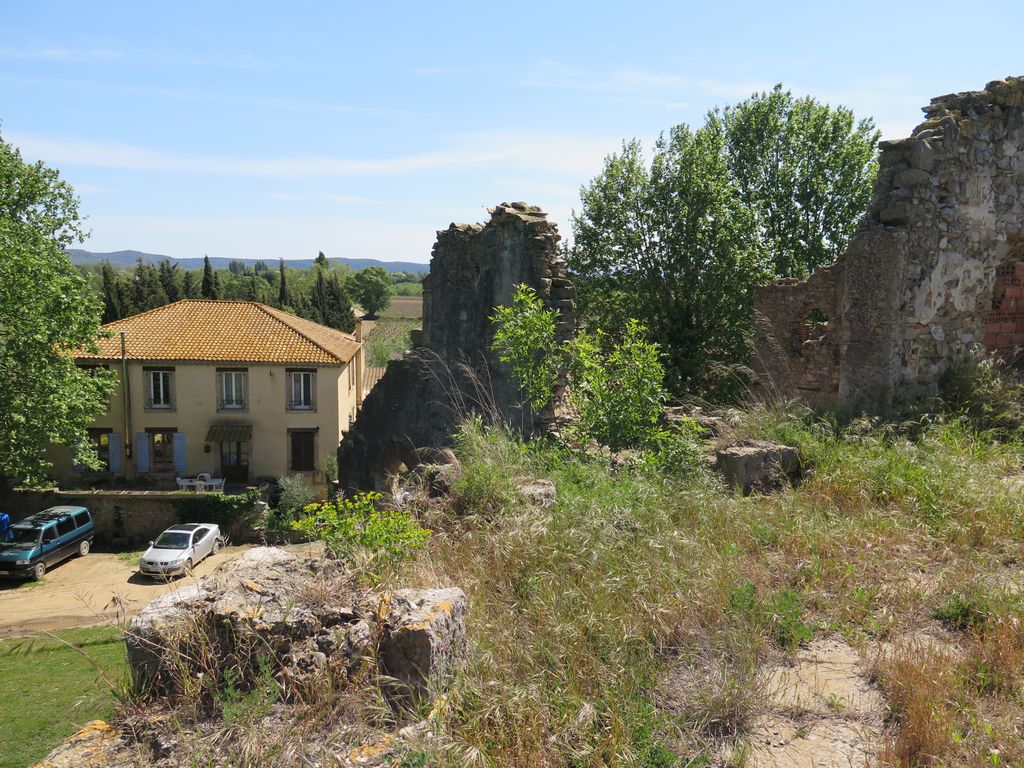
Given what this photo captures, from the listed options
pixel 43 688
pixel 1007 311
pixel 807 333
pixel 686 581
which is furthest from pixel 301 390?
pixel 686 581

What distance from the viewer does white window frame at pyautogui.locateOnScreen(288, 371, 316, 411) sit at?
88.0 ft

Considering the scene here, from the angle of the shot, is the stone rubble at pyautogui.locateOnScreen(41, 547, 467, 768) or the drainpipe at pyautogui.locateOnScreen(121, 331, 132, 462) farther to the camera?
the drainpipe at pyautogui.locateOnScreen(121, 331, 132, 462)

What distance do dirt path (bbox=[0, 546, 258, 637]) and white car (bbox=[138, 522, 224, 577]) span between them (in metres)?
0.41

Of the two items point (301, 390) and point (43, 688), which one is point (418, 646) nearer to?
point (43, 688)

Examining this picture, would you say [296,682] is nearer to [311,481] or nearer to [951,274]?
[951,274]

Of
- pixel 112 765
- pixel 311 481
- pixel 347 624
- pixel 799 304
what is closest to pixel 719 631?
pixel 347 624

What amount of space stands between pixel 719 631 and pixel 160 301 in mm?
44159

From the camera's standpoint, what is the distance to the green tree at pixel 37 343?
53.5 feet

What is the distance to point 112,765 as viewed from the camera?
103 inches

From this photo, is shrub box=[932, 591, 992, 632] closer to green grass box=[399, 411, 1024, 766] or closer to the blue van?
green grass box=[399, 411, 1024, 766]

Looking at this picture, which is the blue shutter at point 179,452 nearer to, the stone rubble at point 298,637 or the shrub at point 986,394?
the shrub at point 986,394

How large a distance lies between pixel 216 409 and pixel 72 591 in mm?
14080

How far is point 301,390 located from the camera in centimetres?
2698

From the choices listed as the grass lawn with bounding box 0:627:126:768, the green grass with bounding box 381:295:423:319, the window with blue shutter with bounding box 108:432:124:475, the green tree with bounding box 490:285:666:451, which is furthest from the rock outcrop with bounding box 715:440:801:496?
the green grass with bounding box 381:295:423:319
